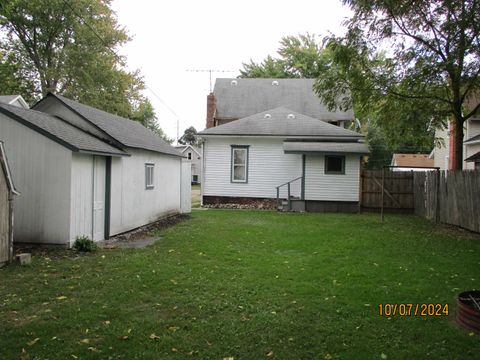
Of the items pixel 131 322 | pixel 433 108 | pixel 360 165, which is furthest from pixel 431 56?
pixel 131 322

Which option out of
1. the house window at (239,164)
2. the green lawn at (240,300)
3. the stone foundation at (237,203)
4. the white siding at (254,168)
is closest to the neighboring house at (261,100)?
the white siding at (254,168)

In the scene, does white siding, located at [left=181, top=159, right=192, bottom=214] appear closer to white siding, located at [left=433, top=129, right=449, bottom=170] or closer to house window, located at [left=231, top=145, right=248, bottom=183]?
house window, located at [left=231, top=145, right=248, bottom=183]

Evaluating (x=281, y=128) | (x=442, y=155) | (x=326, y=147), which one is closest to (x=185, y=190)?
(x=281, y=128)

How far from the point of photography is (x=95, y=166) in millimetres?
10336

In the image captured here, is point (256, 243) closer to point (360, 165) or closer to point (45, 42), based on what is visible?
point (360, 165)

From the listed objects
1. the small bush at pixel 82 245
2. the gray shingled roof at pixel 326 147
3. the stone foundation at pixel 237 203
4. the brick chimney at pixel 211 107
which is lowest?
the small bush at pixel 82 245

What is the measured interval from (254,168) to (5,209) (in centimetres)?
1396

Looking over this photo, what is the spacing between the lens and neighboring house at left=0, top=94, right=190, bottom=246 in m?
9.05

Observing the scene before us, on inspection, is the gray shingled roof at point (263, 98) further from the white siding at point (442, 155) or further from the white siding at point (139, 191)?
the white siding at point (139, 191)

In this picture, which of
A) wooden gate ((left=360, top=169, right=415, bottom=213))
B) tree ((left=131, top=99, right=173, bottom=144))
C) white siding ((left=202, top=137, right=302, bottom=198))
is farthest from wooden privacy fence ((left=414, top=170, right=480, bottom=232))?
tree ((left=131, top=99, right=173, bottom=144))

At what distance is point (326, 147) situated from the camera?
18.6 metres

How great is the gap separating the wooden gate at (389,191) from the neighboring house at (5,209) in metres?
15.2

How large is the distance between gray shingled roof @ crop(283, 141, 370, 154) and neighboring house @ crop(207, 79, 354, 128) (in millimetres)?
10513

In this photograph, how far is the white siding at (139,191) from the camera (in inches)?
450
